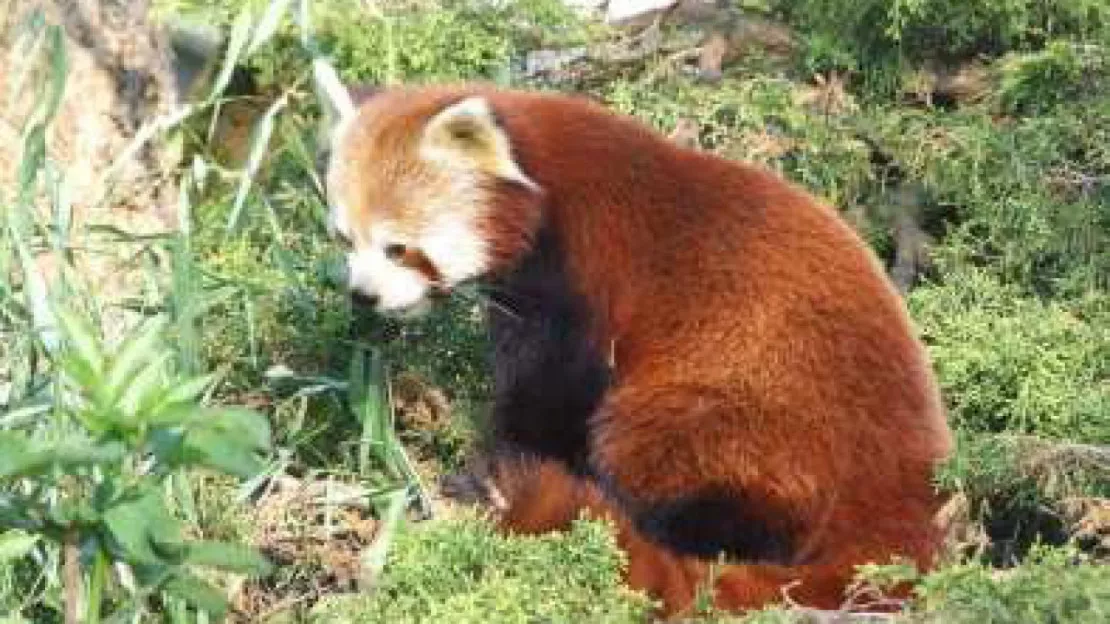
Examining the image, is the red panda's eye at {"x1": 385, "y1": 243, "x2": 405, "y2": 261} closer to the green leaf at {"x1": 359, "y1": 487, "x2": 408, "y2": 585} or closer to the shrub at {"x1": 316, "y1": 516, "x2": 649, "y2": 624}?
the green leaf at {"x1": 359, "y1": 487, "x2": 408, "y2": 585}

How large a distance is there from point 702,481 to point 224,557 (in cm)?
137

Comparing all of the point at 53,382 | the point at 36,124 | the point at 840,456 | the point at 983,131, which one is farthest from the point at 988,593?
the point at 983,131

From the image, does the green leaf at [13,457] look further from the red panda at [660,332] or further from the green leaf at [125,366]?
the red panda at [660,332]

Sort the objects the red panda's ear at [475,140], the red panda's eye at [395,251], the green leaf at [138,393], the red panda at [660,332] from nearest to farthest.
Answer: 1. the green leaf at [138,393]
2. the red panda at [660,332]
3. the red panda's ear at [475,140]
4. the red panda's eye at [395,251]

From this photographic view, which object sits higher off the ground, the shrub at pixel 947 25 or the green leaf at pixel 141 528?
the shrub at pixel 947 25

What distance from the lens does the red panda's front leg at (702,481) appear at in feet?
13.8

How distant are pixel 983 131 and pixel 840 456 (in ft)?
6.20

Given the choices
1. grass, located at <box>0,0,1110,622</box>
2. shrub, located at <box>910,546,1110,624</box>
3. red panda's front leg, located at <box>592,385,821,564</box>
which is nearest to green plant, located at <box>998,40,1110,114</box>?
grass, located at <box>0,0,1110,622</box>

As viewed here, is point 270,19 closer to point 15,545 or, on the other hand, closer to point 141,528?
point 15,545

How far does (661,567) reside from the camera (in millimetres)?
4078

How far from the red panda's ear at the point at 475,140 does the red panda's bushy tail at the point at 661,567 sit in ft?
2.34

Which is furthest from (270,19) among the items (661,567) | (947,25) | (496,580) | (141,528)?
(947,25)

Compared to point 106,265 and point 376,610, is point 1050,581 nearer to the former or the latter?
point 376,610

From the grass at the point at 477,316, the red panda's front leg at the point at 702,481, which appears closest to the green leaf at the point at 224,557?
the grass at the point at 477,316
